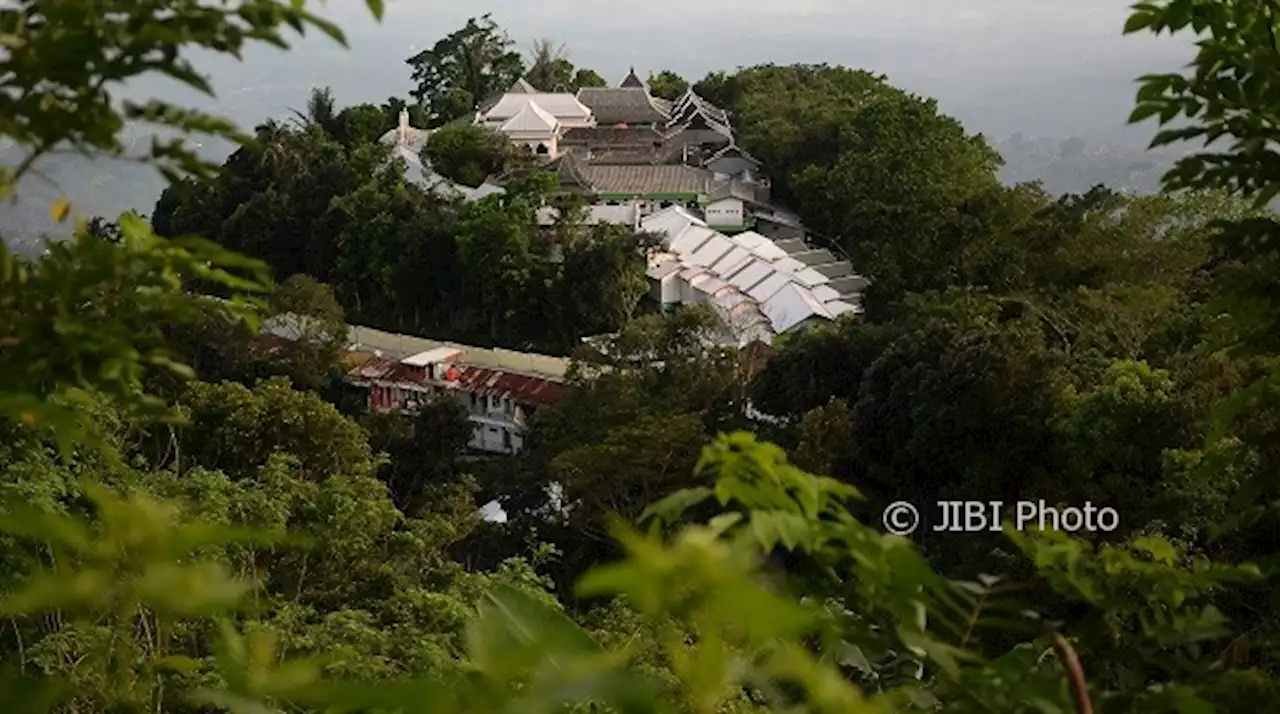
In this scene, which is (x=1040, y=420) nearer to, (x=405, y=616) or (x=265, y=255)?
(x=405, y=616)

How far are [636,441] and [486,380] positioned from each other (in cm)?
538

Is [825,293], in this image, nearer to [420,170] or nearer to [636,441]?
[636,441]

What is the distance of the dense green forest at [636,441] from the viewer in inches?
36.2

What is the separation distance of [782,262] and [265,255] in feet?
26.3

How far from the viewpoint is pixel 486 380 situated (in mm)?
14961

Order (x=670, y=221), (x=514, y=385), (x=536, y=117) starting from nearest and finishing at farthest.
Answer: (x=514, y=385)
(x=670, y=221)
(x=536, y=117)

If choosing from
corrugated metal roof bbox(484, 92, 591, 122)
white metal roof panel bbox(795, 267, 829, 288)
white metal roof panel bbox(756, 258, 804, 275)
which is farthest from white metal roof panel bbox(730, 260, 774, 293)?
corrugated metal roof bbox(484, 92, 591, 122)

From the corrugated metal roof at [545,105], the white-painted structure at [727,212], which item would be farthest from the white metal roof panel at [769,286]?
the corrugated metal roof at [545,105]

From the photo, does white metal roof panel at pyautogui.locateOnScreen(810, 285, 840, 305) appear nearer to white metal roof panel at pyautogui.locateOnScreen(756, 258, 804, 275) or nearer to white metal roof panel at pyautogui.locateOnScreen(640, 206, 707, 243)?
white metal roof panel at pyautogui.locateOnScreen(756, 258, 804, 275)

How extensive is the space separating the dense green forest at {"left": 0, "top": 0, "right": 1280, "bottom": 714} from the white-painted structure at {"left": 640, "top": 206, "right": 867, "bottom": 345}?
2.43 ft

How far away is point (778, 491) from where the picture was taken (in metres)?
0.99

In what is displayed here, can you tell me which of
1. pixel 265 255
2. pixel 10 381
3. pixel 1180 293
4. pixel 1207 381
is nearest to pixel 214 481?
pixel 10 381

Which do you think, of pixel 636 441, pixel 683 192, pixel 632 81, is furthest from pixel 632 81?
pixel 636 441

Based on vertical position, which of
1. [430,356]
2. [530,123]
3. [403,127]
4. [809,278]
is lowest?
[430,356]
